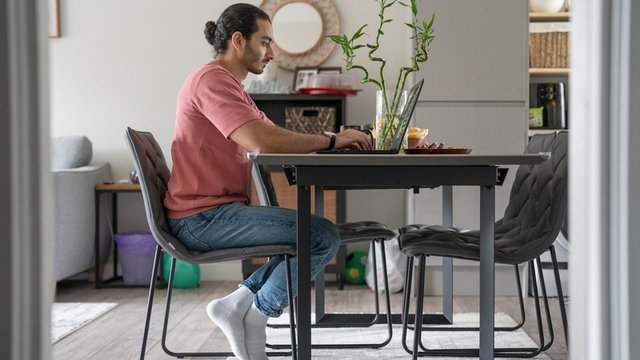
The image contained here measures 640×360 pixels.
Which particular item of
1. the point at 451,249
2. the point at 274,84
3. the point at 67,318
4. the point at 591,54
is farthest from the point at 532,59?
the point at 591,54

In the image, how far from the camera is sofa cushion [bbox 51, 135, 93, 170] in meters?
4.66

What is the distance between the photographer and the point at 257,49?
277 centimetres

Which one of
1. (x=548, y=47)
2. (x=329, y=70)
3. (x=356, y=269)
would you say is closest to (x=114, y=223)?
(x=356, y=269)

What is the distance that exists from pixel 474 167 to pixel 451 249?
303 millimetres

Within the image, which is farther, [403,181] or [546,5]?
[546,5]

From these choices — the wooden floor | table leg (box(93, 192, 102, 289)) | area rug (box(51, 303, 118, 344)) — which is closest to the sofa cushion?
table leg (box(93, 192, 102, 289))

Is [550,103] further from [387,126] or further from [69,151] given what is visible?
[69,151]

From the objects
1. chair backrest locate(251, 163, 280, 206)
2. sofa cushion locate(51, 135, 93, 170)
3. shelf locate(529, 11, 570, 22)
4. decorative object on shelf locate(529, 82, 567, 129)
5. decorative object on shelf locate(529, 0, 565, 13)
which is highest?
decorative object on shelf locate(529, 0, 565, 13)

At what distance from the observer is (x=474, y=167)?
85.4 inches

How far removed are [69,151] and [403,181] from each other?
9.84 ft

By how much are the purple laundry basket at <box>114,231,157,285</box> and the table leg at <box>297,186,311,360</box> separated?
99.3 inches

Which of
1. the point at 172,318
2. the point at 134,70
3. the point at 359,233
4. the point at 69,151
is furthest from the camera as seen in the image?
the point at 134,70

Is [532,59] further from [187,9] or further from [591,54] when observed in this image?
[591,54]

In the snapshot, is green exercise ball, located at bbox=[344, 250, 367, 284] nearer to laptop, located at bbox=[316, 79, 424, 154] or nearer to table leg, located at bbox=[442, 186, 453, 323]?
table leg, located at bbox=[442, 186, 453, 323]
